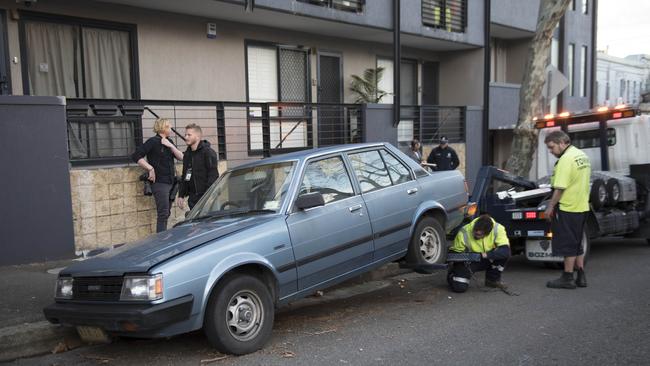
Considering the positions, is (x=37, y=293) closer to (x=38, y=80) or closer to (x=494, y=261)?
(x=38, y=80)

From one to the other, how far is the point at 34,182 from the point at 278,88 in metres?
5.97

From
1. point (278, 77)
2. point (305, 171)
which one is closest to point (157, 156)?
point (305, 171)

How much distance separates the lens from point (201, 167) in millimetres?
7402

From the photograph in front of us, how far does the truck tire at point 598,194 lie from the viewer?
7.76 meters

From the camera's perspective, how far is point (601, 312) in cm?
557

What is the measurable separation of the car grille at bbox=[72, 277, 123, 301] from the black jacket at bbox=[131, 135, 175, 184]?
3.67 m

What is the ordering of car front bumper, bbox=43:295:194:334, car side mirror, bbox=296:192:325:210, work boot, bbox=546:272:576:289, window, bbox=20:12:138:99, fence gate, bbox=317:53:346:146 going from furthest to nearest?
fence gate, bbox=317:53:346:146 → window, bbox=20:12:138:99 → work boot, bbox=546:272:576:289 → car side mirror, bbox=296:192:325:210 → car front bumper, bbox=43:295:194:334

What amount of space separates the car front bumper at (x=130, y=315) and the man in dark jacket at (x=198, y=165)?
3.14 m

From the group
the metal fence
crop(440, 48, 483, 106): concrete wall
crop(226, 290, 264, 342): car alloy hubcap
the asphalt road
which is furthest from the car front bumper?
crop(440, 48, 483, 106): concrete wall

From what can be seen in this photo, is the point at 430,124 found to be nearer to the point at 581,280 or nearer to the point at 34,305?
the point at 581,280

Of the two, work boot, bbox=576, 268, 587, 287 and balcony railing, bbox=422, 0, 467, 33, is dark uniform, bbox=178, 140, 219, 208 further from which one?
balcony railing, bbox=422, 0, 467, 33

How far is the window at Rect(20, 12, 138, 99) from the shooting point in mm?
8922

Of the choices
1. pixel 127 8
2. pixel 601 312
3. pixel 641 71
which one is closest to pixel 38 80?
pixel 127 8

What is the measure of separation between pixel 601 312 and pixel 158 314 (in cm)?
420
